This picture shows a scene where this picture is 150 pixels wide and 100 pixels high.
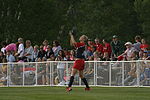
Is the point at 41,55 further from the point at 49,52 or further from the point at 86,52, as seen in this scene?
the point at 86,52

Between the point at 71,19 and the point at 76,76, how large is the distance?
51283mm

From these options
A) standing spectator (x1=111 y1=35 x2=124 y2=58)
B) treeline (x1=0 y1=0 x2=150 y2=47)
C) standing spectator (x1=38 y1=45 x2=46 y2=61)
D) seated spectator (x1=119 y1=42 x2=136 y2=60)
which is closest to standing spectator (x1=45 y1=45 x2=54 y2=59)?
standing spectator (x1=38 y1=45 x2=46 y2=61)

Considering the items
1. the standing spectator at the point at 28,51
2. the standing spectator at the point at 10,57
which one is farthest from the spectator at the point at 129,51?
the standing spectator at the point at 10,57

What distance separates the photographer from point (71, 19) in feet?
279

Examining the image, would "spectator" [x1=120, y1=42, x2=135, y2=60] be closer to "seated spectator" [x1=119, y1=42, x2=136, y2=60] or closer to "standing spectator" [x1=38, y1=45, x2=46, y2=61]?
"seated spectator" [x1=119, y1=42, x2=136, y2=60]

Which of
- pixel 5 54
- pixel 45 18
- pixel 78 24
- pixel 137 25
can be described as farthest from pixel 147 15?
pixel 5 54

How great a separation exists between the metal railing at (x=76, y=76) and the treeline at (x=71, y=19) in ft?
63.8

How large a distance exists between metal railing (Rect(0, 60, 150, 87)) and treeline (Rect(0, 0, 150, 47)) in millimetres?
19441

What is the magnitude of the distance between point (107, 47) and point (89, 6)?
4923cm

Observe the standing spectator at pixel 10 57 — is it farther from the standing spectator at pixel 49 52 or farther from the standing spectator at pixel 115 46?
the standing spectator at pixel 115 46

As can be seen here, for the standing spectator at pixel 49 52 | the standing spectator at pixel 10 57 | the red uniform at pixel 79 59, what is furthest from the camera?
the standing spectator at pixel 10 57

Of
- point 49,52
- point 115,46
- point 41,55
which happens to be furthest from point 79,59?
point 41,55

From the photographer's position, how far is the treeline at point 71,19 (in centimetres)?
5772

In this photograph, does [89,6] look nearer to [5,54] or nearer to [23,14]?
[23,14]
